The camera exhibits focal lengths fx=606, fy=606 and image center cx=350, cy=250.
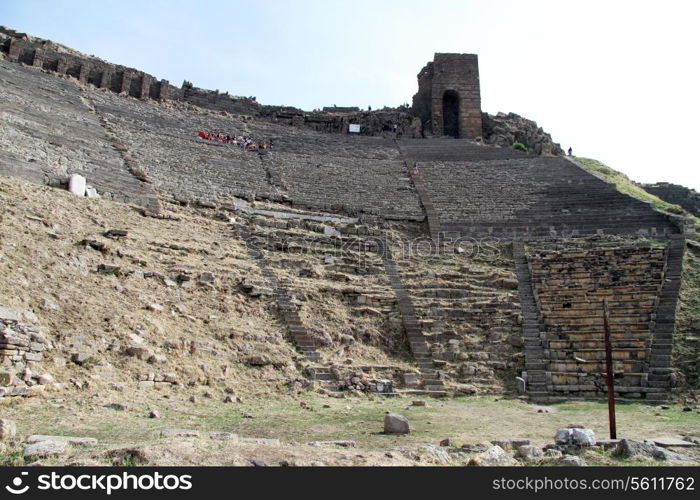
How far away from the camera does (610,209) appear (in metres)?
18.4

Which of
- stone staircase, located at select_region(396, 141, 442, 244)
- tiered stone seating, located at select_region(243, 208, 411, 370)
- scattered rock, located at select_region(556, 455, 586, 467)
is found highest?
stone staircase, located at select_region(396, 141, 442, 244)

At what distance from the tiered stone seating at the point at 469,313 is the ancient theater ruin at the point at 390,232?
4 cm

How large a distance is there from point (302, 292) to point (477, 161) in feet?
45.2

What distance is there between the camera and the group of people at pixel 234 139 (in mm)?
23656

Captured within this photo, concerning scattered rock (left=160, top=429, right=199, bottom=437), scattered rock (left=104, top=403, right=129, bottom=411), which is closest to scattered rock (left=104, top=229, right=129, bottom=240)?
scattered rock (left=104, top=403, right=129, bottom=411)

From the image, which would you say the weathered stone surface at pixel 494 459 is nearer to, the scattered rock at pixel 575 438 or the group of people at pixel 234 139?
the scattered rock at pixel 575 438

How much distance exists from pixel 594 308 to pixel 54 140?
47.8ft

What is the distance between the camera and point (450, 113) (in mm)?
31906

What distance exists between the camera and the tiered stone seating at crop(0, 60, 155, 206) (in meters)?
14.5

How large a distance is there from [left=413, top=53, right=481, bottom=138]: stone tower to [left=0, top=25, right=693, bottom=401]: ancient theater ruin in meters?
2.21

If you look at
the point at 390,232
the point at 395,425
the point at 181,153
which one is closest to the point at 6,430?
the point at 395,425

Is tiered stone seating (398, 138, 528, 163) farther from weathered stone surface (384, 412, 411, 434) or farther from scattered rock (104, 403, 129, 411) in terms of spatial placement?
scattered rock (104, 403, 129, 411)
